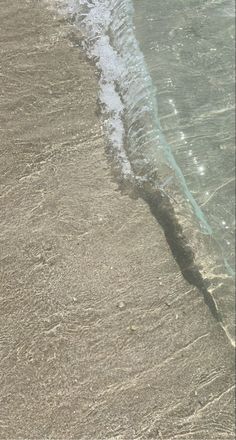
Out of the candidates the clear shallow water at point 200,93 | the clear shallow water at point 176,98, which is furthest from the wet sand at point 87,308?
the clear shallow water at point 200,93

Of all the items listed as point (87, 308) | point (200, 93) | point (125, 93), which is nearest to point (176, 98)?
point (200, 93)

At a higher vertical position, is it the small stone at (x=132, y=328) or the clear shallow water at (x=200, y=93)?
the clear shallow water at (x=200, y=93)

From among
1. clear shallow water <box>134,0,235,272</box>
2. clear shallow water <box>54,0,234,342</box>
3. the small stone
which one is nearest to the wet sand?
the small stone

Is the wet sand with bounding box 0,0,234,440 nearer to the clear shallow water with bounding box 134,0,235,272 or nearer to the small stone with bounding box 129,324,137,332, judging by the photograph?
the small stone with bounding box 129,324,137,332

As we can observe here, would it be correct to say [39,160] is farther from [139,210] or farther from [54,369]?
[54,369]

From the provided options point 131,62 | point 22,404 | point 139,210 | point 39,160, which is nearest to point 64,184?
point 39,160

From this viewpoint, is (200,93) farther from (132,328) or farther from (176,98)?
(132,328)

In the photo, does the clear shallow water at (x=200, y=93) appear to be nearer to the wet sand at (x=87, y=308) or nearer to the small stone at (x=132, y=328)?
the wet sand at (x=87, y=308)
